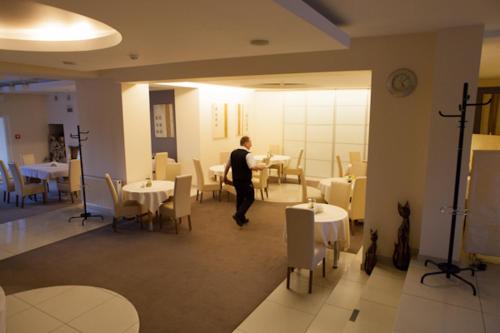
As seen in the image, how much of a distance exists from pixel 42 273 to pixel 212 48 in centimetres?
354

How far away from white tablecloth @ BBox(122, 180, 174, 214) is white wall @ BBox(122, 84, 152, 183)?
28.2 inches

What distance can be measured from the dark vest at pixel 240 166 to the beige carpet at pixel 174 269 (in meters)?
0.89

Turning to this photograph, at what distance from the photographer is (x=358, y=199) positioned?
5.53 meters

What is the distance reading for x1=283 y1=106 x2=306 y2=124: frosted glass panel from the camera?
1006 cm

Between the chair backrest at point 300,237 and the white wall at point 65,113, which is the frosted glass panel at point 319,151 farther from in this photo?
the white wall at point 65,113

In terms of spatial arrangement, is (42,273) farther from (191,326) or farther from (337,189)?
(337,189)

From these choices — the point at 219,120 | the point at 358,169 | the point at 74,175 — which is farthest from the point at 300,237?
the point at 74,175

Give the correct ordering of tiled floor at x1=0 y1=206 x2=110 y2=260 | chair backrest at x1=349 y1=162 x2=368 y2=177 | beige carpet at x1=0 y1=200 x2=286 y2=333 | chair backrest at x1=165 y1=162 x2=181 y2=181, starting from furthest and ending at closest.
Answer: chair backrest at x1=165 y1=162 x2=181 y2=181 < chair backrest at x1=349 y1=162 x2=368 y2=177 < tiled floor at x1=0 y1=206 x2=110 y2=260 < beige carpet at x1=0 y1=200 x2=286 y2=333

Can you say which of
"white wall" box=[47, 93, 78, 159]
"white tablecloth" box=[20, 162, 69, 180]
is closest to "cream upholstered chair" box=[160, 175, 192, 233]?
"white tablecloth" box=[20, 162, 69, 180]

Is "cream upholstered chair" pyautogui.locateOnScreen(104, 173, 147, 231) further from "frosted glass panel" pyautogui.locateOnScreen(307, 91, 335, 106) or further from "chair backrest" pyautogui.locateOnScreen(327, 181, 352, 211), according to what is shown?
"frosted glass panel" pyautogui.locateOnScreen(307, 91, 335, 106)

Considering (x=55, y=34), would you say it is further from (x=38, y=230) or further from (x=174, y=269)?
(x=38, y=230)

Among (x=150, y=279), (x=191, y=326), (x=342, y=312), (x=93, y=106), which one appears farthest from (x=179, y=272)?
(x=93, y=106)

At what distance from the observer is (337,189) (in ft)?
18.7

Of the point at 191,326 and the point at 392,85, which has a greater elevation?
the point at 392,85
